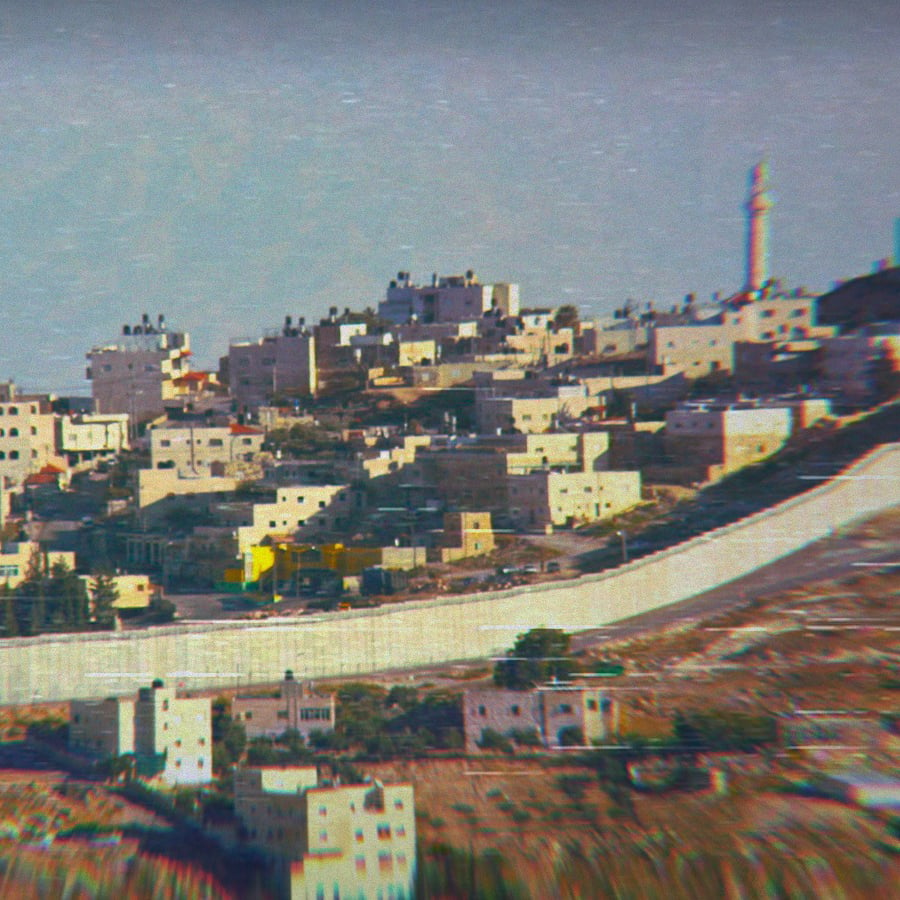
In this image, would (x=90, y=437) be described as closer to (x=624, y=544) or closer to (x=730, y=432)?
(x=730, y=432)

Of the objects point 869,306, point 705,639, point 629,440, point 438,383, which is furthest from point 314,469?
point 869,306

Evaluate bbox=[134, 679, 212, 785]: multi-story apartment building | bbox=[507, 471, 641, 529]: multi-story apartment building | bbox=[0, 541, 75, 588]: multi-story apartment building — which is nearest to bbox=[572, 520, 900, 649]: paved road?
bbox=[134, 679, 212, 785]: multi-story apartment building

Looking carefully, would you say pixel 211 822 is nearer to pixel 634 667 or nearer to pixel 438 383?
pixel 634 667

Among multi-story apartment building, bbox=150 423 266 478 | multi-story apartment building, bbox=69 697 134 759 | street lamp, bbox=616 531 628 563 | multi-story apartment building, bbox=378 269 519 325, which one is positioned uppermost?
multi-story apartment building, bbox=378 269 519 325

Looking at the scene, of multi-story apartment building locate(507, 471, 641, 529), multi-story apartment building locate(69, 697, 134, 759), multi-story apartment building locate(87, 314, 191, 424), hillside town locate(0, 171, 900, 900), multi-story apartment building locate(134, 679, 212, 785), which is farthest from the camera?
multi-story apartment building locate(87, 314, 191, 424)

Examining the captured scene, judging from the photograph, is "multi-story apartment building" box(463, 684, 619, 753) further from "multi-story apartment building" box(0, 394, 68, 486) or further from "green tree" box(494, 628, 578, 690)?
"multi-story apartment building" box(0, 394, 68, 486)

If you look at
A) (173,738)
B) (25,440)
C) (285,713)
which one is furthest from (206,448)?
(173,738)

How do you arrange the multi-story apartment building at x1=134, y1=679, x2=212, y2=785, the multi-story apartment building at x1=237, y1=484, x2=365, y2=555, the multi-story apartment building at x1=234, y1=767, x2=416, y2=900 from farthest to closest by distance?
Answer: the multi-story apartment building at x1=237, y1=484, x2=365, y2=555, the multi-story apartment building at x1=134, y1=679, x2=212, y2=785, the multi-story apartment building at x1=234, y1=767, x2=416, y2=900
